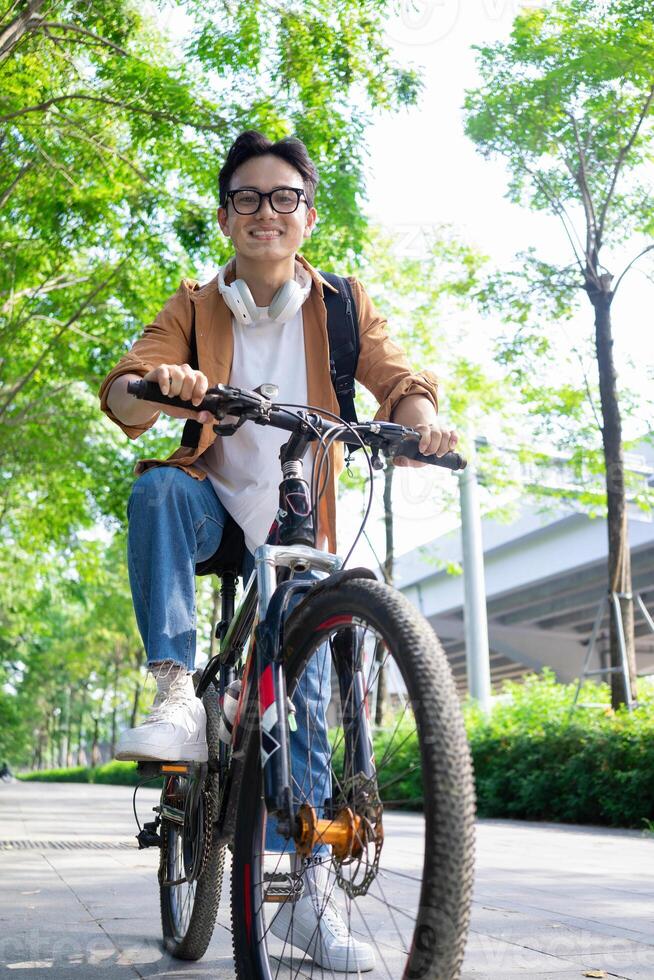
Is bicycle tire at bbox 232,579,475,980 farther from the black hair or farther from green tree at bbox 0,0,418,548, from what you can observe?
green tree at bbox 0,0,418,548

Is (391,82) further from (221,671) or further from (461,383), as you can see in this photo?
(221,671)

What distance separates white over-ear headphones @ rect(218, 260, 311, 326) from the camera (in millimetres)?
3049

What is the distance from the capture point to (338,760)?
2238mm

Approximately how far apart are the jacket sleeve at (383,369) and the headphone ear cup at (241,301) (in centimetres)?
36

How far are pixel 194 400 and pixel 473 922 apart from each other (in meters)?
2.14

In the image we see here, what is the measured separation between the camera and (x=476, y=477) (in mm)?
17109

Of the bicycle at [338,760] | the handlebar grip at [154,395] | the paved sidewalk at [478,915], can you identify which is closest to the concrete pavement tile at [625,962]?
the paved sidewalk at [478,915]

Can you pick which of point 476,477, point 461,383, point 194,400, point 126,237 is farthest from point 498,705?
point 194,400

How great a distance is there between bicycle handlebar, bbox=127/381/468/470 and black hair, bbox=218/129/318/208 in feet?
3.08

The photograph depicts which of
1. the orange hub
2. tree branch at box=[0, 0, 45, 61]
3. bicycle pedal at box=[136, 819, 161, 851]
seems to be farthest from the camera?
tree branch at box=[0, 0, 45, 61]

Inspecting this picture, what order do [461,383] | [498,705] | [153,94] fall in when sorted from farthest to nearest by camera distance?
[461,383] → [498,705] → [153,94]

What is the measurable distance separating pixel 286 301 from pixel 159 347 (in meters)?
0.38

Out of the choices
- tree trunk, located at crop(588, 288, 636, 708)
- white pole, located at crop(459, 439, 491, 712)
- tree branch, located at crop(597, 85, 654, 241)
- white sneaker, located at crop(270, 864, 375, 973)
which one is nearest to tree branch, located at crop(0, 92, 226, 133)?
tree branch, located at crop(597, 85, 654, 241)

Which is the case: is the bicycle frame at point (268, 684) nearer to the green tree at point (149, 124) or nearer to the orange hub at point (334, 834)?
the orange hub at point (334, 834)
